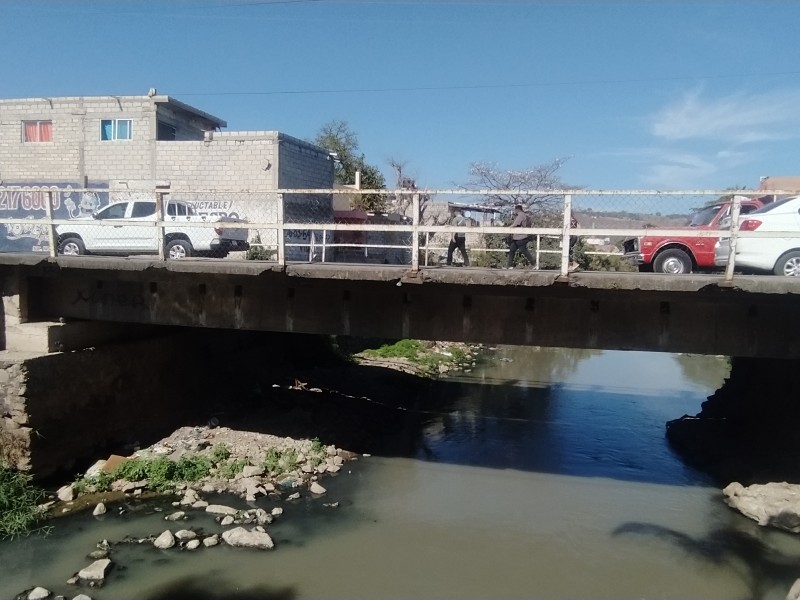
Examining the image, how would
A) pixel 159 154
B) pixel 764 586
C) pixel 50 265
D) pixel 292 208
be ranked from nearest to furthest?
pixel 764 586, pixel 50 265, pixel 292 208, pixel 159 154

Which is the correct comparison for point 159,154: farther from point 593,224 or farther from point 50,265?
point 593,224

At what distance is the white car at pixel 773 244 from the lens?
30.3ft

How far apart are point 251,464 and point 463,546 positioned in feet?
14.5

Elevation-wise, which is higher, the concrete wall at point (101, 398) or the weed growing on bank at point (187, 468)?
the concrete wall at point (101, 398)

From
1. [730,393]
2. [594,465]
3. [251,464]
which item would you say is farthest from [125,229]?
[730,393]

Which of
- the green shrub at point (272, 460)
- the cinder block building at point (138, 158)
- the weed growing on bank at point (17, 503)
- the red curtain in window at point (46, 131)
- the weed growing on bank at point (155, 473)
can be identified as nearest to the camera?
the weed growing on bank at point (17, 503)

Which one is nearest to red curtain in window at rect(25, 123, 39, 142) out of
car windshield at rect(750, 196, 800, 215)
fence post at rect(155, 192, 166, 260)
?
fence post at rect(155, 192, 166, 260)

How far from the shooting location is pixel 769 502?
9.62m

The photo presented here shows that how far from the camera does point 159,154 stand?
73.8ft

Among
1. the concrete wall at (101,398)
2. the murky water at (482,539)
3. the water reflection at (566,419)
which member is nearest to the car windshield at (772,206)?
the murky water at (482,539)

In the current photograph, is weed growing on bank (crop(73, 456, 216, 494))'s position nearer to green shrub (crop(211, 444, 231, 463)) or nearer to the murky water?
green shrub (crop(211, 444, 231, 463))

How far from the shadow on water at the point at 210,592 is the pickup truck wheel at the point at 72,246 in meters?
10.0

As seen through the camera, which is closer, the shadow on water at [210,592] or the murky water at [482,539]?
the shadow on water at [210,592]

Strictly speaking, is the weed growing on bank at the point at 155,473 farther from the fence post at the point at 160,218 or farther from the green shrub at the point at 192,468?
the fence post at the point at 160,218
